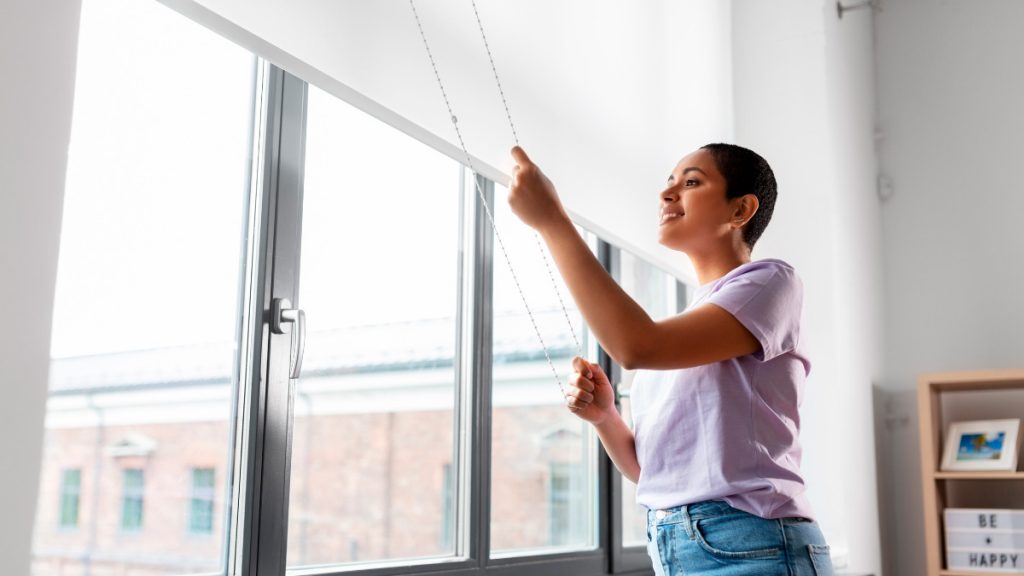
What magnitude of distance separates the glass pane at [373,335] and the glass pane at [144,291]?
0.68 feet

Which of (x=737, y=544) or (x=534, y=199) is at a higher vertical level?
(x=534, y=199)

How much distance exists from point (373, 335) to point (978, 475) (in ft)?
6.47

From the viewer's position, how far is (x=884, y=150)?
12.8ft

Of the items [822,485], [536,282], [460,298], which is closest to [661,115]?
[536,282]

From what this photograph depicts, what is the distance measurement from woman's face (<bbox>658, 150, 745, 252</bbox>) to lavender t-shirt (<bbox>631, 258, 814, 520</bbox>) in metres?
0.12

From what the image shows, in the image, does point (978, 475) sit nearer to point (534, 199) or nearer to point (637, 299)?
point (637, 299)

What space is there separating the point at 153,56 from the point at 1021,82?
10.4 feet

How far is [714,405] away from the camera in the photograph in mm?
1278

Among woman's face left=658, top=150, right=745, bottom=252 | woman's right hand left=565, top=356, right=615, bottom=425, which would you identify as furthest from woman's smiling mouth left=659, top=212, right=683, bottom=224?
woman's right hand left=565, top=356, right=615, bottom=425

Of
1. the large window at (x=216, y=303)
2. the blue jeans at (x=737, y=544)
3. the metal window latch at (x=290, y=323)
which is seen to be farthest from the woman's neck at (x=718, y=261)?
the metal window latch at (x=290, y=323)

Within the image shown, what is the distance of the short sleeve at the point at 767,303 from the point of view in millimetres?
1249

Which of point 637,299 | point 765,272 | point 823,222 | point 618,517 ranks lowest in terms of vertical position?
point 618,517

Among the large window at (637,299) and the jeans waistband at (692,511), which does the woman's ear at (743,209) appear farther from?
the large window at (637,299)

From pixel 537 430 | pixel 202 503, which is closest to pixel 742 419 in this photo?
pixel 202 503
